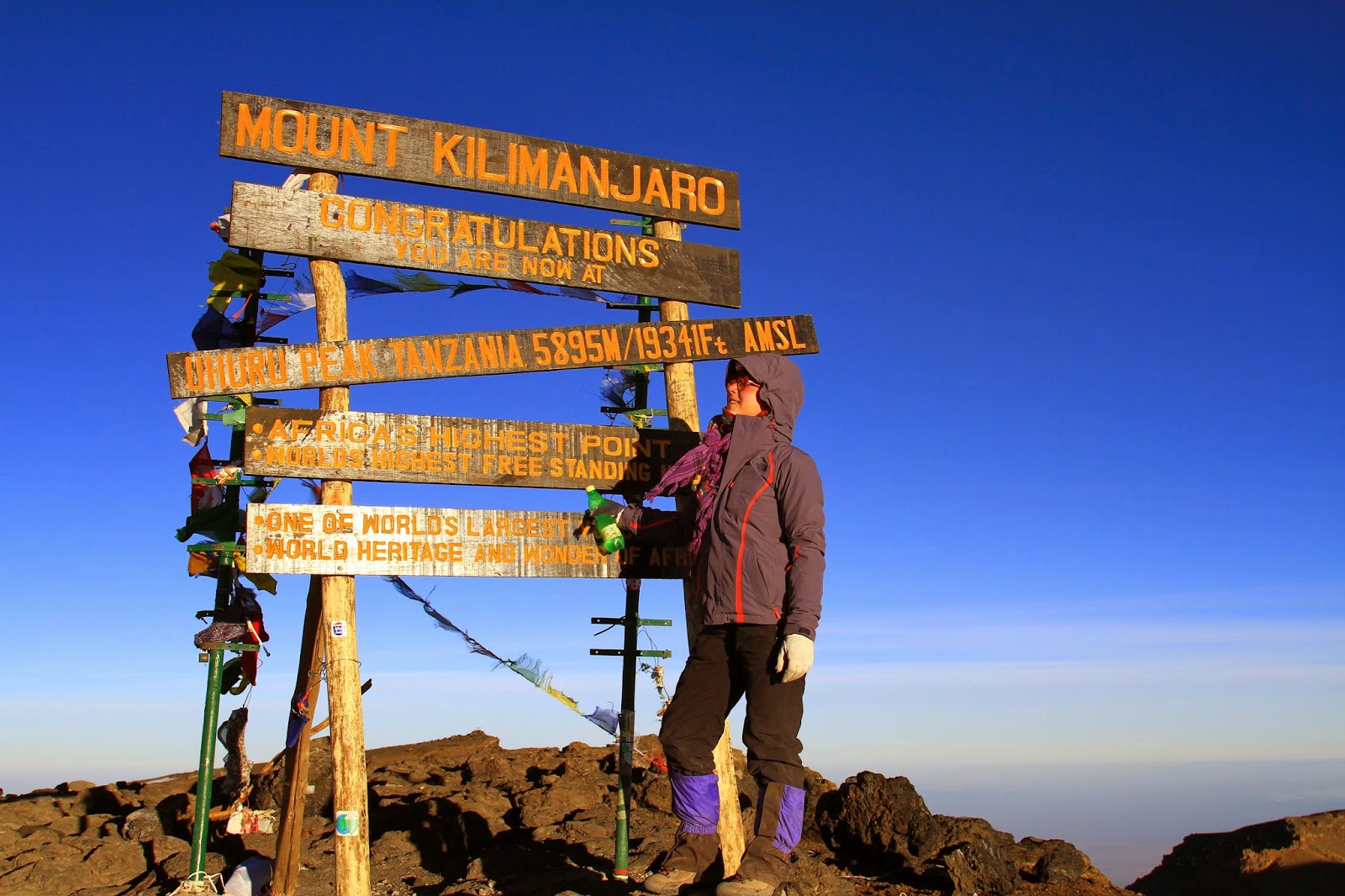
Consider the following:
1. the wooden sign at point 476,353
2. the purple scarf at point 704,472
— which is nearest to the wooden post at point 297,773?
the wooden sign at point 476,353

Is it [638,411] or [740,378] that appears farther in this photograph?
[638,411]

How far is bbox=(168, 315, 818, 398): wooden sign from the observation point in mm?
6754

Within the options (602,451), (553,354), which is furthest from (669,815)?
(553,354)

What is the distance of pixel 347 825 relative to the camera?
6.61 m

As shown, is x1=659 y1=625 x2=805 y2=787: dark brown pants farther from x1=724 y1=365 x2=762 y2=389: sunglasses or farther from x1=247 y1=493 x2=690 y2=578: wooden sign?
x1=247 y1=493 x2=690 y2=578: wooden sign

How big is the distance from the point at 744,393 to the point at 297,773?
428cm

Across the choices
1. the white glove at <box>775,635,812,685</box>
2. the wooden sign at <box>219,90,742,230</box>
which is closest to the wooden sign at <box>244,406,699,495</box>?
the wooden sign at <box>219,90,742,230</box>

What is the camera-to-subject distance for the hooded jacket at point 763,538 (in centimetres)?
539

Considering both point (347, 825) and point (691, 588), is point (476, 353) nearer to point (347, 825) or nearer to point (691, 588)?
point (691, 588)

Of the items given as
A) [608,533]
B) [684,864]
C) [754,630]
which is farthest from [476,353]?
[684,864]

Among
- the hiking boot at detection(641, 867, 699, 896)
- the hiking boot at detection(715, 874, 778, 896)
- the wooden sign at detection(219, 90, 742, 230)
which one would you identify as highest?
the wooden sign at detection(219, 90, 742, 230)

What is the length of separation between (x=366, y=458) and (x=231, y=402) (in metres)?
1.11

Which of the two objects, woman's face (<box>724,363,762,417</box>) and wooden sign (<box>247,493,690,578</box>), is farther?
wooden sign (<box>247,493,690,578</box>)

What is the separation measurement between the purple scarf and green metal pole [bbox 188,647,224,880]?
3892 mm
